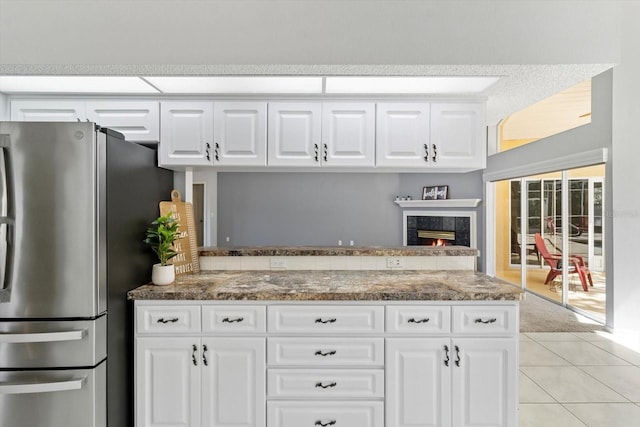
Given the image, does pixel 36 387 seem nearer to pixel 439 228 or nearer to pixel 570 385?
pixel 570 385

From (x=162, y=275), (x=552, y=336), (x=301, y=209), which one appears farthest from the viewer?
(x=301, y=209)

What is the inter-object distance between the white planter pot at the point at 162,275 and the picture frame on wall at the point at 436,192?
5.87 meters

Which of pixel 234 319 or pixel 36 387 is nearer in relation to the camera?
pixel 36 387

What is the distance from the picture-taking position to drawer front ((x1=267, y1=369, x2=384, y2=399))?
193cm

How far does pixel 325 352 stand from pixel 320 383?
6.6 inches

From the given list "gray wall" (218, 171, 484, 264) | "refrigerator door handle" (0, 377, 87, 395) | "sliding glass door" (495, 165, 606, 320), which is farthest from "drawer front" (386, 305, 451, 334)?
"gray wall" (218, 171, 484, 264)

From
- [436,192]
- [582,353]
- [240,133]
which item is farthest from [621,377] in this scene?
[436,192]

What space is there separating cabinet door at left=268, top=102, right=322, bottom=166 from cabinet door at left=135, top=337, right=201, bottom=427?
1.28m

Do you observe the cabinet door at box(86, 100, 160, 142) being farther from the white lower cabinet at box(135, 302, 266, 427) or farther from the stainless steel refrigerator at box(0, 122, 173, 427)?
the white lower cabinet at box(135, 302, 266, 427)

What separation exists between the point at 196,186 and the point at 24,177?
5.40 meters

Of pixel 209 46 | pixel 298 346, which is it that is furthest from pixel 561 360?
pixel 209 46

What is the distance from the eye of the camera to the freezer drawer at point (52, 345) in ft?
5.67

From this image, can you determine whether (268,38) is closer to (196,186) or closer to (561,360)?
(561,360)

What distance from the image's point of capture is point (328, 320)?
1941 millimetres
